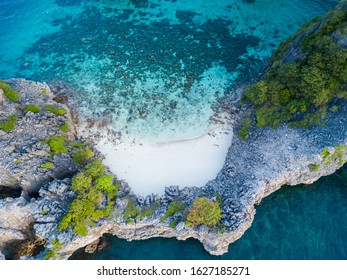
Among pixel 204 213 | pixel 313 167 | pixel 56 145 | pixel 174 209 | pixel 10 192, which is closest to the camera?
pixel 204 213

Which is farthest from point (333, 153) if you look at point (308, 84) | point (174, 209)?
point (174, 209)

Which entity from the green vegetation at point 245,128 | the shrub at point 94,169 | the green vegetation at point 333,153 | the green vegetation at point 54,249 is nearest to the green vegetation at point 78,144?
the shrub at point 94,169

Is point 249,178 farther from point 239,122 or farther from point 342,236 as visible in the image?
point 342,236

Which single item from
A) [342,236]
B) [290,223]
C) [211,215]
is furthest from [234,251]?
[342,236]

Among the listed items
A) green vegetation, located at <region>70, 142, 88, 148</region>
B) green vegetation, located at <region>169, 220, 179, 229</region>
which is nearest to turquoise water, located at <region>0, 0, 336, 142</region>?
green vegetation, located at <region>70, 142, 88, 148</region>

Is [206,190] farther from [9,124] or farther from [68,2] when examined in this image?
[68,2]

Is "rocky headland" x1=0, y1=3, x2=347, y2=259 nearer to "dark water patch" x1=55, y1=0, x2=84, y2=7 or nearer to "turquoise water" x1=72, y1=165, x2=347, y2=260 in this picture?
"turquoise water" x1=72, y1=165, x2=347, y2=260

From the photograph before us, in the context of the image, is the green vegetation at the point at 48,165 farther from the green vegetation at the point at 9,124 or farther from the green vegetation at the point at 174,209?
the green vegetation at the point at 174,209
